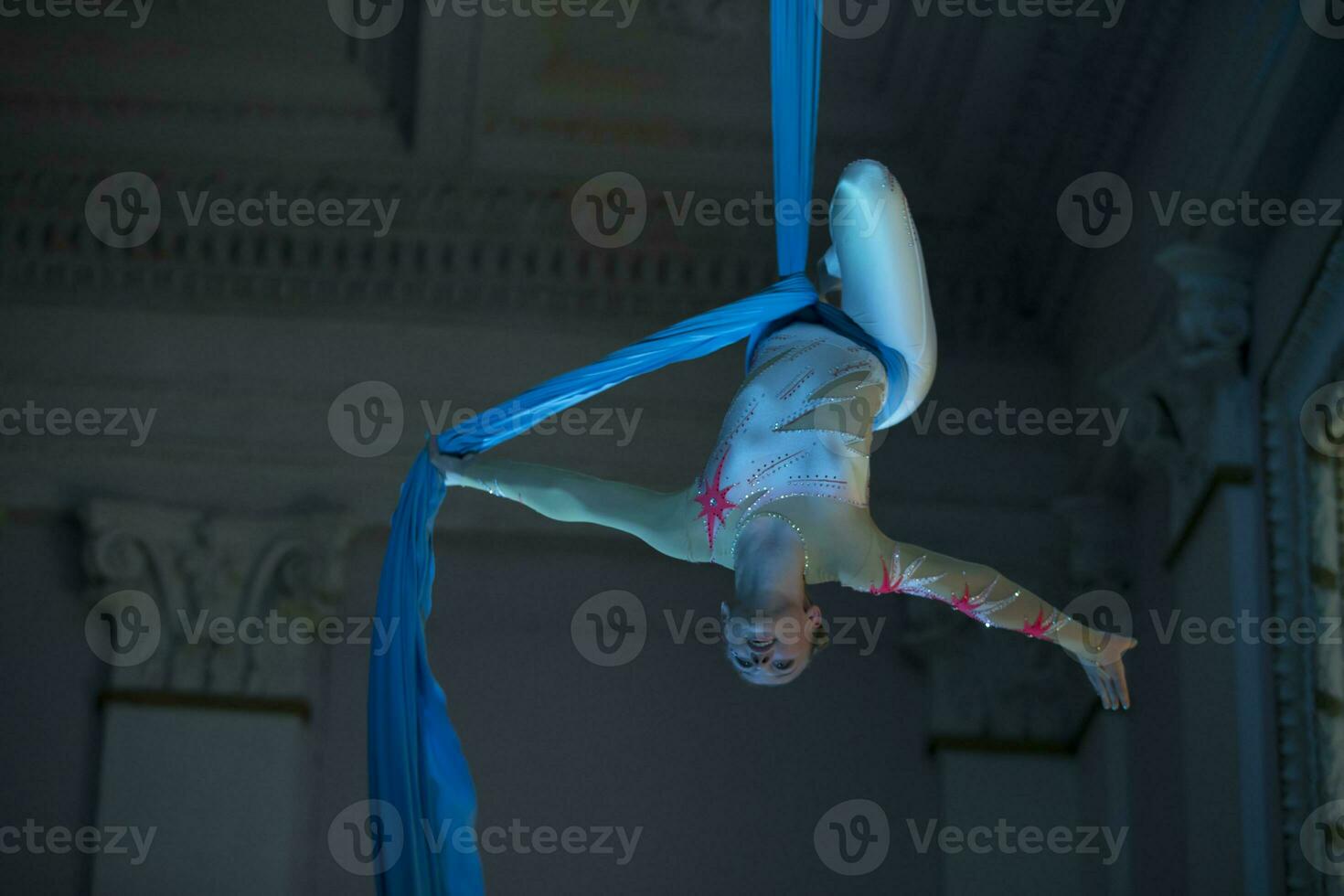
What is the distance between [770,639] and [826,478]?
1.47 feet

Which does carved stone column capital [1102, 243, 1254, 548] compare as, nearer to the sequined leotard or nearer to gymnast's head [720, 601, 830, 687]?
the sequined leotard

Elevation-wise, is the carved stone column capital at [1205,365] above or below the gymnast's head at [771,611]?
above

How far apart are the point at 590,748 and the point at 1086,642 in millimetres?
2769

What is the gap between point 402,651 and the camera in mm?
5875

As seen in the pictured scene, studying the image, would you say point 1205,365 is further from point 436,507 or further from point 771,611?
point 436,507

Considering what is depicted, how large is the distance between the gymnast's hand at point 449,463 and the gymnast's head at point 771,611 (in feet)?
2.34

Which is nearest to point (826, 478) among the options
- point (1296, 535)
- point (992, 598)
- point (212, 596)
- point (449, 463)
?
point (992, 598)

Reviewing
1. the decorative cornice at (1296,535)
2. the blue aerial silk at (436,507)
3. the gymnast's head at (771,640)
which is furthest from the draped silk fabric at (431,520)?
the decorative cornice at (1296,535)

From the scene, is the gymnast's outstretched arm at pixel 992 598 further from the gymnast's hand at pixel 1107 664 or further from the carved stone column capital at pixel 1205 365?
the carved stone column capital at pixel 1205 365

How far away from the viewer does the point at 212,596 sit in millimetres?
8180

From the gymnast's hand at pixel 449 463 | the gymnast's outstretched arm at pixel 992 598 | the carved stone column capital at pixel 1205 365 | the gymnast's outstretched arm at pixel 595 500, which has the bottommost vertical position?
the gymnast's outstretched arm at pixel 992 598

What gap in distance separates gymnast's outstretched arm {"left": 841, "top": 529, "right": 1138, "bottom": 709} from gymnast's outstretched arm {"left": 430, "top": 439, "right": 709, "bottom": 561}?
42 centimetres

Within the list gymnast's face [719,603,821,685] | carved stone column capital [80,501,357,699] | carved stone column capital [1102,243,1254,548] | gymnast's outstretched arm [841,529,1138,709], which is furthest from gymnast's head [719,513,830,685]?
carved stone column capital [80,501,357,699]

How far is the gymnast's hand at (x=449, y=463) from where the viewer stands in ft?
19.0
